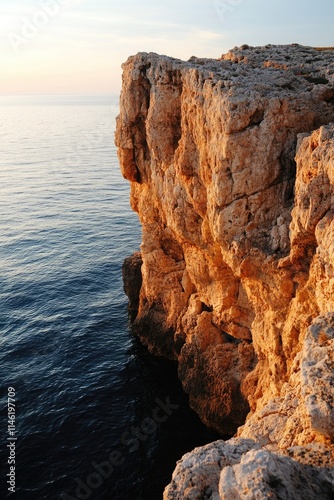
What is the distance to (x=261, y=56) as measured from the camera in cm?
3647

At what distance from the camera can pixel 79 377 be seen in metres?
38.1

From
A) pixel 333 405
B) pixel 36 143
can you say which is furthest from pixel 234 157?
pixel 36 143

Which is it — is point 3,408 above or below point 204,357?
below

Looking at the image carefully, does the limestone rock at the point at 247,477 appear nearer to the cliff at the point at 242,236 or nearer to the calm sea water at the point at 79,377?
the cliff at the point at 242,236

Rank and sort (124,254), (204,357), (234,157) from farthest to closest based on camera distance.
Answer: (124,254) < (204,357) < (234,157)

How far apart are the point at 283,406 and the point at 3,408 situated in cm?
2516

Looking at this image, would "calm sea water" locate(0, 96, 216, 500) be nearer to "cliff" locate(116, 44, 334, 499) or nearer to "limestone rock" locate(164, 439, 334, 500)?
"cliff" locate(116, 44, 334, 499)

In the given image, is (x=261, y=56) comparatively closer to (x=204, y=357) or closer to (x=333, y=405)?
(x=204, y=357)

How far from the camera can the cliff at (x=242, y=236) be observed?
16422 millimetres

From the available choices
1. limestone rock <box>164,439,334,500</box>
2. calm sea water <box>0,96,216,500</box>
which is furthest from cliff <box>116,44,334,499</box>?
calm sea water <box>0,96,216,500</box>

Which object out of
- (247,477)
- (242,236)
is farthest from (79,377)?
(247,477)

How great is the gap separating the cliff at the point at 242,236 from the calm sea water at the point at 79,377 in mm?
3537

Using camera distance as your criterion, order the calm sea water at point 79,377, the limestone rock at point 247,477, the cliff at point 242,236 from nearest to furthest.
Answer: the limestone rock at point 247,477 → the cliff at point 242,236 → the calm sea water at point 79,377

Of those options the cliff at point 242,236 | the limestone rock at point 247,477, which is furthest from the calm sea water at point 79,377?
the limestone rock at point 247,477
